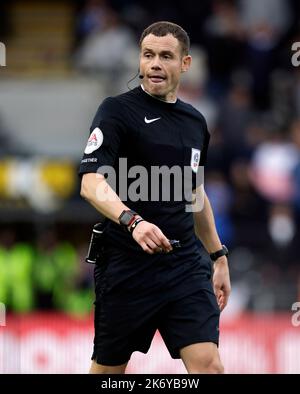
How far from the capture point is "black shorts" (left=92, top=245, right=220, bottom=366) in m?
7.09

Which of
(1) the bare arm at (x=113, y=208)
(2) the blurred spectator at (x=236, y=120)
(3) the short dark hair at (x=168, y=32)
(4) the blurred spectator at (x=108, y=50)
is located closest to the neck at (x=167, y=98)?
(3) the short dark hair at (x=168, y=32)

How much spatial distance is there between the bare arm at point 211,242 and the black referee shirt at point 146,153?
31 centimetres

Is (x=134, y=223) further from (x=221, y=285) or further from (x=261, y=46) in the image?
(x=261, y=46)

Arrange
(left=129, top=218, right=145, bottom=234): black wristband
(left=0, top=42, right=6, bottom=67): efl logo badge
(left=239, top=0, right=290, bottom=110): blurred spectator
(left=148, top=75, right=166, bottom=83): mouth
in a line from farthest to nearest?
(left=0, top=42, right=6, bottom=67): efl logo badge, (left=239, top=0, right=290, bottom=110): blurred spectator, (left=148, top=75, right=166, bottom=83): mouth, (left=129, top=218, right=145, bottom=234): black wristband

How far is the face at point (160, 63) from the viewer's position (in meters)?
7.13

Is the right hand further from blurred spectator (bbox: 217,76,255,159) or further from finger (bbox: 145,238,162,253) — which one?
blurred spectator (bbox: 217,76,255,159)

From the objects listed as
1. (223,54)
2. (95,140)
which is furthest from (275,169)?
(95,140)

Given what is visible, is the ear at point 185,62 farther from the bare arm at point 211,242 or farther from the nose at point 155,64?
the bare arm at point 211,242

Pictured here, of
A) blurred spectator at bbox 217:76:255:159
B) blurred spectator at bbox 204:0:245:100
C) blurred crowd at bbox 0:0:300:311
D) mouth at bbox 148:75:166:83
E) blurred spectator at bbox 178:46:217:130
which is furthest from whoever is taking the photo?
blurred spectator at bbox 204:0:245:100

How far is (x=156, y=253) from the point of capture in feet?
23.3

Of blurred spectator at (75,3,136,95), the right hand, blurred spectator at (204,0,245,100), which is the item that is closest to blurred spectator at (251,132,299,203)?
blurred spectator at (204,0,245,100)

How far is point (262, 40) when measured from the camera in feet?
56.6

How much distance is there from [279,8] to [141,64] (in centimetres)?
1143

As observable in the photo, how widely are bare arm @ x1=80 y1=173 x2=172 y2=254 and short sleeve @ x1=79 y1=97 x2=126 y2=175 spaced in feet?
0.27
